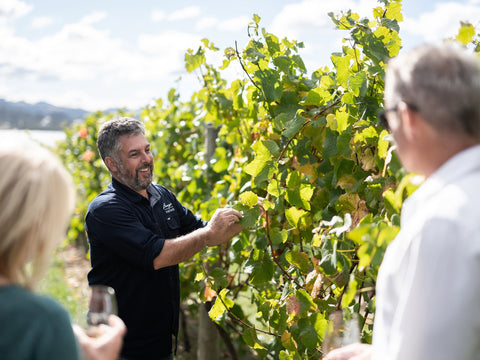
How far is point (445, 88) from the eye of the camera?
975mm

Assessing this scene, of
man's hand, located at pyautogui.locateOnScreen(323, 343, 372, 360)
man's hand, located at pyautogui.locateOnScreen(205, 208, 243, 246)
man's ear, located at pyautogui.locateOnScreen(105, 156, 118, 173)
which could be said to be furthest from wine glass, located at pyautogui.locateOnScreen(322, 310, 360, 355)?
man's ear, located at pyautogui.locateOnScreen(105, 156, 118, 173)

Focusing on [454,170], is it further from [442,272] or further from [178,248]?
[178,248]

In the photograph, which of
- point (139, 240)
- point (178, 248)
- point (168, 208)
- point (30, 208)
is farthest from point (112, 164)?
point (30, 208)

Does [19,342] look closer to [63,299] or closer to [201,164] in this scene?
[201,164]

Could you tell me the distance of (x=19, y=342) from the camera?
40.9 inches

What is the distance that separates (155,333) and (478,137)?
6.38 feet

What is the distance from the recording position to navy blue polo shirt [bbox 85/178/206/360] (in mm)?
2328

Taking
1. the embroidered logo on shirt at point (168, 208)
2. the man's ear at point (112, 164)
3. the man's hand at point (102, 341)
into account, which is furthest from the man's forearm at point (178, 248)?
the man's hand at point (102, 341)

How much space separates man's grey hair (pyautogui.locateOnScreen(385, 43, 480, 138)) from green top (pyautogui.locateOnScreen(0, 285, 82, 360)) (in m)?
0.90

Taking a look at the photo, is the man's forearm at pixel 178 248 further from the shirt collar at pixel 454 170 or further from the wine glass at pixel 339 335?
the shirt collar at pixel 454 170

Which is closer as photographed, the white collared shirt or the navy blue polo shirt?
the white collared shirt

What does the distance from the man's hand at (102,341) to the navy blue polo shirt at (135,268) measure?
984 millimetres

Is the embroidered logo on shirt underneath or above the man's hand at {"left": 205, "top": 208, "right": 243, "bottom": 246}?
above

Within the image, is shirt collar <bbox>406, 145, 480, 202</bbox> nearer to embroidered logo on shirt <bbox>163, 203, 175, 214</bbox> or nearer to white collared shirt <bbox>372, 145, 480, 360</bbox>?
white collared shirt <bbox>372, 145, 480, 360</bbox>
